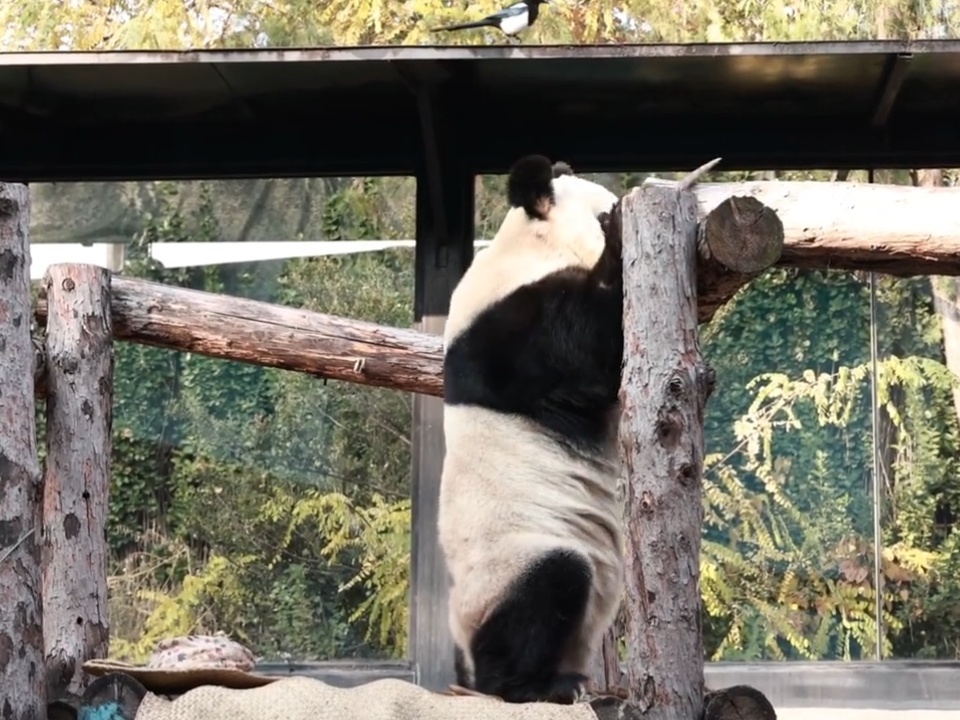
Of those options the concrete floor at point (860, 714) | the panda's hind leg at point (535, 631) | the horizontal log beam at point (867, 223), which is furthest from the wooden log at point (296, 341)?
the concrete floor at point (860, 714)

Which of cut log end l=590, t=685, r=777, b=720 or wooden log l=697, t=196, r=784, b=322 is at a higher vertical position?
wooden log l=697, t=196, r=784, b=322

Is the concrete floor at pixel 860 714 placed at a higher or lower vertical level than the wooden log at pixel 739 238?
lower

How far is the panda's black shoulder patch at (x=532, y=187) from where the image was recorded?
4.63 meters

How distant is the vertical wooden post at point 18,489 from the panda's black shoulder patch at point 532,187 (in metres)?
1.54

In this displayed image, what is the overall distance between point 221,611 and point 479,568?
2.71 metres

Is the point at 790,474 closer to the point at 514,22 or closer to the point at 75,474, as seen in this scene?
the point at 514,22

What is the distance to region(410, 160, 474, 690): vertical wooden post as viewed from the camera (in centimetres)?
643

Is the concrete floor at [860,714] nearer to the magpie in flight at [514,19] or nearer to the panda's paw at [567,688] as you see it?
the panda's paw at [567,688]

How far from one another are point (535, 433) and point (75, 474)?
1.47m

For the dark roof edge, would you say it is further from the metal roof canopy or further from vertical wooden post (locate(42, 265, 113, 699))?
vertical wooden post (locate(42, 265, 113, 699))

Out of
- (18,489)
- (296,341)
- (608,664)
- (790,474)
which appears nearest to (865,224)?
(608,664)

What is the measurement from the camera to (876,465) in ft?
21.8

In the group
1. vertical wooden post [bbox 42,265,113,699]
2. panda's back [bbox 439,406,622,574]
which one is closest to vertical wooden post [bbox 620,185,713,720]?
panda's back [bbox 439,406,622,574]

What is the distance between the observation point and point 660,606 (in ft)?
11.3
